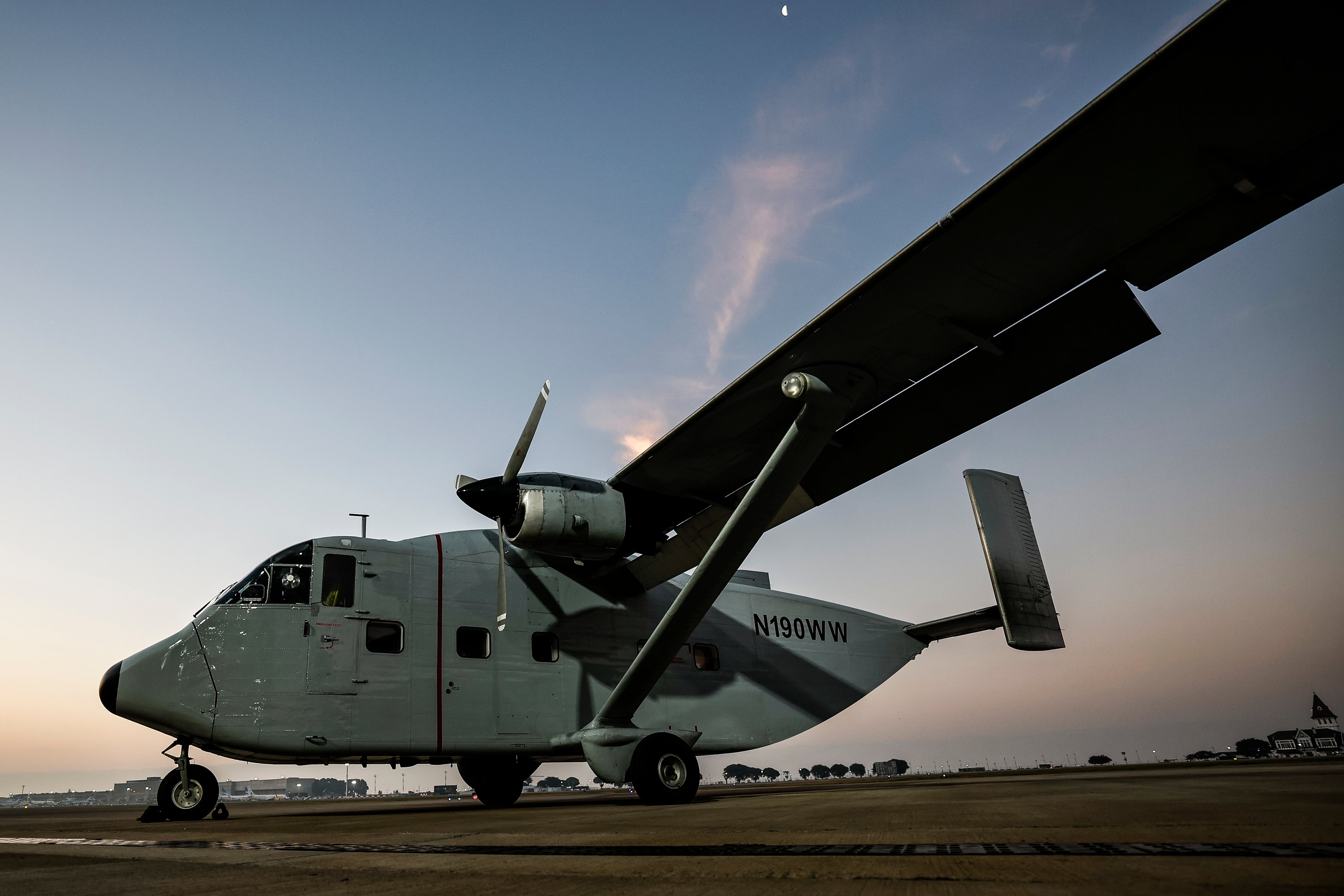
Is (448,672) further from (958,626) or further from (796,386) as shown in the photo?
(958,626)

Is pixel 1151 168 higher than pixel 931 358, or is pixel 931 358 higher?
pixel 1151 168

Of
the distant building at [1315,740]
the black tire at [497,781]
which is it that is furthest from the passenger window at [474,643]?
the distant building at [1315,740]

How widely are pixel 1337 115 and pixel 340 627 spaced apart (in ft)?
36.5

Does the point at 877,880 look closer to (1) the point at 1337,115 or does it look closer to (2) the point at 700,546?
(1) the point at 1337,115

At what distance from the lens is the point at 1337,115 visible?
210 inches

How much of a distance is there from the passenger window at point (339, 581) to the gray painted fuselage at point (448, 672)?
0.26 feet

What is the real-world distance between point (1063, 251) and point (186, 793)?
1108 cm

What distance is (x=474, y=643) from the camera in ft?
32.5

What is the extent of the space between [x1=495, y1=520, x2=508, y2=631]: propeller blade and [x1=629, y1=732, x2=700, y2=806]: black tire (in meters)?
2.37

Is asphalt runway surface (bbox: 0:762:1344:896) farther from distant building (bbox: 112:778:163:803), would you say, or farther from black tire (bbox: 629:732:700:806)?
distant building (bbox: 112:778:163:803)

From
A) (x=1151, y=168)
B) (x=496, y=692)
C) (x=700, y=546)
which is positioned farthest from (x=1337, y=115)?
(x=496, y=692)

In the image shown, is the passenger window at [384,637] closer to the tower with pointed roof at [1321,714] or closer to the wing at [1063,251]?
the wing at [1063,251]

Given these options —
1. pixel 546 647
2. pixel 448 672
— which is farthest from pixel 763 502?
pixel 448 672

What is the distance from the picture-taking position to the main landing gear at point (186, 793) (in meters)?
8.14
